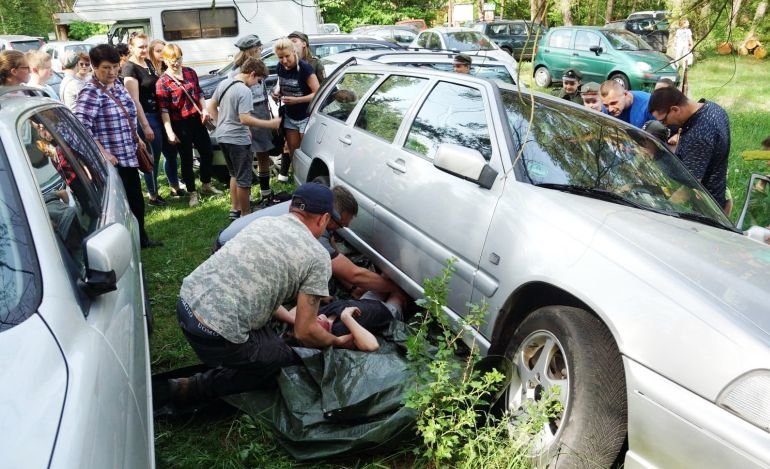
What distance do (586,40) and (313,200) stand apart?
15.0 meters

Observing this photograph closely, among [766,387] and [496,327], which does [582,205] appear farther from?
[766,387]

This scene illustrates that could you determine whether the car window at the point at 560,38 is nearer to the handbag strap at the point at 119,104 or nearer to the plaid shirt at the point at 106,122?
the handbag strap at the point at 119,104

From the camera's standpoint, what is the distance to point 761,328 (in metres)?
1.94

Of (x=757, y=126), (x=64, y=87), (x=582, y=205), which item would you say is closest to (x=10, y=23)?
(x=64, y=87)

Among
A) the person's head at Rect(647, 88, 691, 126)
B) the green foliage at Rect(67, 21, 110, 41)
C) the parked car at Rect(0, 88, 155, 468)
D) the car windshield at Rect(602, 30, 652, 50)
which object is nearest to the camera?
the parked car at Rect(0, 88, 155, 468)

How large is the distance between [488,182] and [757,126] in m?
9.40

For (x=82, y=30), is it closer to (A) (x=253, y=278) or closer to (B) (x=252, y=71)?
(B) (x=252, y=71)

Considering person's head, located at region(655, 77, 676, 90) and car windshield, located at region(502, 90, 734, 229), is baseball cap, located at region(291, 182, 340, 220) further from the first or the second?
person's head, located at region(655, 77, 676, 90)

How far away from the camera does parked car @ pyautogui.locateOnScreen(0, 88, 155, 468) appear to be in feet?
4.36

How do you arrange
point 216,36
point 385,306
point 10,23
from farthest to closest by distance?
1. point 10,23
2. point 216,36
3. point 385,306

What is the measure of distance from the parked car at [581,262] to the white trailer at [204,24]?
12570 mm

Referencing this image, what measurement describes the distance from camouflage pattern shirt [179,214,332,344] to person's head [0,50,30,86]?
3.32m

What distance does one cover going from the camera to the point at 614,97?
529 cm

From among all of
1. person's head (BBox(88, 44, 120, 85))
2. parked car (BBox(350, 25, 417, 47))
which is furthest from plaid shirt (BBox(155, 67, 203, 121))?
parked car (BBox(350, 25, 417, 47))
